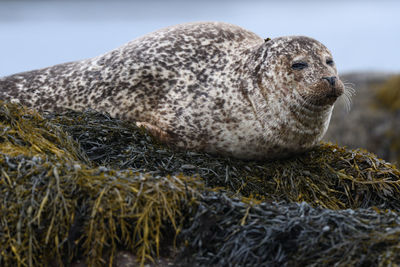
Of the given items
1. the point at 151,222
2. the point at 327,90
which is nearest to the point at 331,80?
the point at 327,90

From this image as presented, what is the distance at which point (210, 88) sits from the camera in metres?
5.32

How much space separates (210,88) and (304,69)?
0.94 metres

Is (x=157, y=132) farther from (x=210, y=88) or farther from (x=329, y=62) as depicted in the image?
(x=329, y=62)

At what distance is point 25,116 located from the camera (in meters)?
4.75

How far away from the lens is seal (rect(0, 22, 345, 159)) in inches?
196

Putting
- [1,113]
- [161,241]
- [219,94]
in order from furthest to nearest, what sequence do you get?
[219,94], [1,113], [161,241]

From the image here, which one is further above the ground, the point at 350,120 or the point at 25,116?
the point at 25,116

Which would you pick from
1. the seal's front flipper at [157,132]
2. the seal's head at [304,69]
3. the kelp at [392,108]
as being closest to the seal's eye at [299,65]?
the seal's head at [304,69]

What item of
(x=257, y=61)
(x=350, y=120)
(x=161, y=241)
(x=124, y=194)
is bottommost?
(x=350, y=120)

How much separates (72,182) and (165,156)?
132 centimetres

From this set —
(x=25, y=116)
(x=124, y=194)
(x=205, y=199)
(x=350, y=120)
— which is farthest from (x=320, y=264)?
(x=350, y=120)

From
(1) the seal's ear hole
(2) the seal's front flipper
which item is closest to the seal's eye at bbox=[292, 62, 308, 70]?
(1) the seal's ear hole

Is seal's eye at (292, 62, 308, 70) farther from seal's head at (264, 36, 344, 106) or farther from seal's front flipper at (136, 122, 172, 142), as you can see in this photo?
seal's front flipper at (136, 122, 172, 142)

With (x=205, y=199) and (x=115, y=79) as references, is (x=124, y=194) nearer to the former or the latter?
(x=205, y=199)
